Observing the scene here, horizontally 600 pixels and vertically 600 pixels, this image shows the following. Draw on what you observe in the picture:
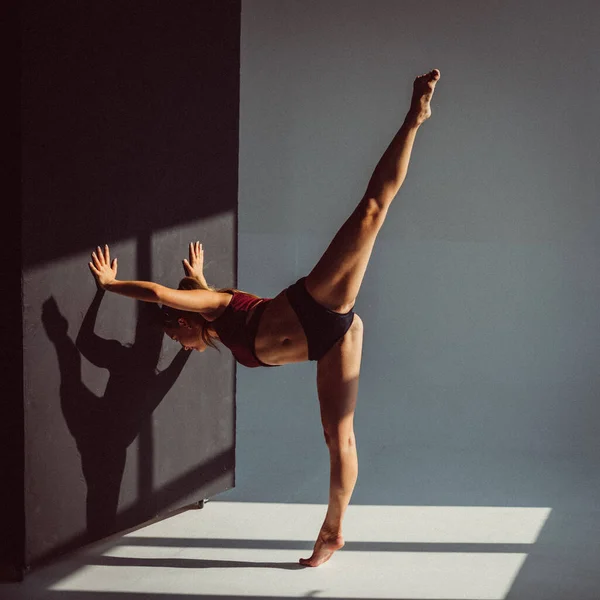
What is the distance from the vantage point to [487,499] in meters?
4.32

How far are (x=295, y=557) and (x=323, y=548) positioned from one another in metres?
0.15

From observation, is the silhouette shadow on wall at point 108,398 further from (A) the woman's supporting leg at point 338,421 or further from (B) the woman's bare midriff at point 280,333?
(A) the woman's supporting leg at point 338,421

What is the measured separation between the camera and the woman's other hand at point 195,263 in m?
3.78

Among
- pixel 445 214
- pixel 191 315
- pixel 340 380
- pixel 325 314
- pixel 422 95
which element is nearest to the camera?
pixel 422 95

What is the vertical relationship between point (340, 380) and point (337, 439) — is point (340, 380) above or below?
above

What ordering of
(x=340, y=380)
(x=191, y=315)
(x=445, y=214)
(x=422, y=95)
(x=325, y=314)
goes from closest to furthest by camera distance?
(x=422, y=95), (x=325, y=314), (x=340, y=380), (x=191, y=315), (x=445, y=214)

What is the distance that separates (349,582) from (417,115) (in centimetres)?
170

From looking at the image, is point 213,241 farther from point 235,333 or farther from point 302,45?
point 302,45

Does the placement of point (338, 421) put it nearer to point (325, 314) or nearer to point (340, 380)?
point (340, 380)

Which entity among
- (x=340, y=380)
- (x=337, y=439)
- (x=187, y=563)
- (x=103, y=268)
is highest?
(x=103, y=268)

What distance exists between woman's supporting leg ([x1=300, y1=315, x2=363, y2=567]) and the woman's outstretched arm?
1.59 ft

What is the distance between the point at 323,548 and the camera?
11.4 ft

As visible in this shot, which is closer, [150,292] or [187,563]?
[150,292]

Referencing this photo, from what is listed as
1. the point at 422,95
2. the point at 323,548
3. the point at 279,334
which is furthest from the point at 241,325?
the point at 422,95
